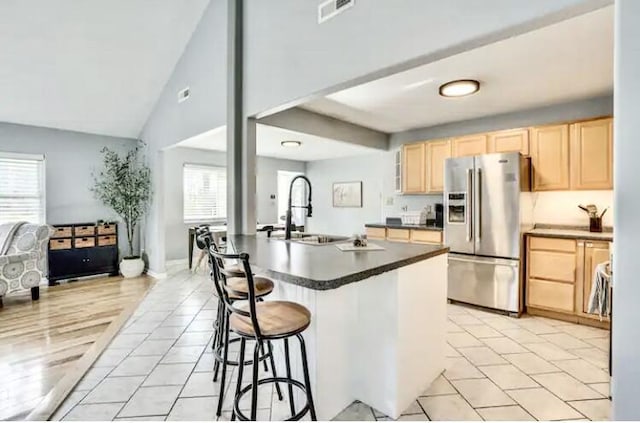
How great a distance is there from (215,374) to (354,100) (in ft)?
10.1

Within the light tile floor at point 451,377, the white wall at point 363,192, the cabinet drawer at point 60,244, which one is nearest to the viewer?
the light tile floor at point 451,377

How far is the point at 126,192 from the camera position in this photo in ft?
18.1

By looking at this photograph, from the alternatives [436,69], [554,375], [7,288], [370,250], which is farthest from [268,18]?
[7,288]

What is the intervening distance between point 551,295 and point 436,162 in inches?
84.6

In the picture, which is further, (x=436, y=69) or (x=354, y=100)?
(x=354, y=100)

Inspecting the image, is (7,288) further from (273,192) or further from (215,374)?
(273,192)

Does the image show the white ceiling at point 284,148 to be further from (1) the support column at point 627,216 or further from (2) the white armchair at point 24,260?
(1) the support column at point 627,216

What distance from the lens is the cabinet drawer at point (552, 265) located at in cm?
347

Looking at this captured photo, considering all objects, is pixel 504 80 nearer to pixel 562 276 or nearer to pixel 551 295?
pixel 562 276

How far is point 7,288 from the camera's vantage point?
402cm

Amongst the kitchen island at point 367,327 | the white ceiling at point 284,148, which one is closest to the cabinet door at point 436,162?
the white ceiling at point 284,148

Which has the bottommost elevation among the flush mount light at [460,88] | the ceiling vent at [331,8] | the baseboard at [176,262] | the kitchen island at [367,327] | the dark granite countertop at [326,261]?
the baseboard at [176,262]

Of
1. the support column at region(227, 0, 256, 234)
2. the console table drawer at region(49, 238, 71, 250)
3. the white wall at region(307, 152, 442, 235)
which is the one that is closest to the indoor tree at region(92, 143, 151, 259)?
the console table drawer at region(49, 238, 71, 250)

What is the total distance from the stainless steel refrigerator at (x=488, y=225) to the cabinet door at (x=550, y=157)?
127mm
